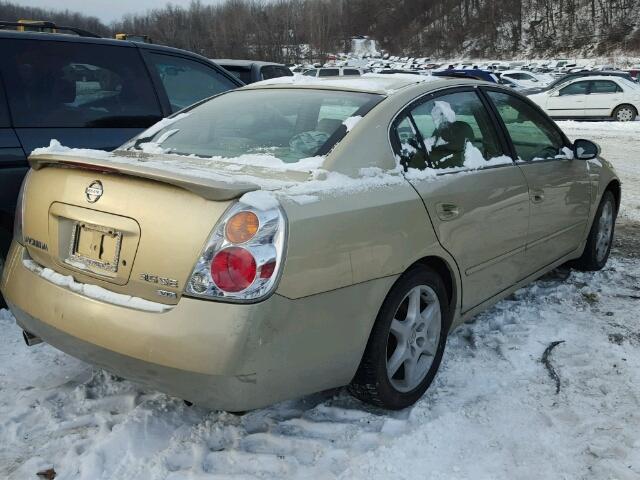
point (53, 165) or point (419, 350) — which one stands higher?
point (53, 165)

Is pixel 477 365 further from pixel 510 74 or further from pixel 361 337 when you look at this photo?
pixel 510 74

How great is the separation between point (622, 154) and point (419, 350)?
1079 centimetres

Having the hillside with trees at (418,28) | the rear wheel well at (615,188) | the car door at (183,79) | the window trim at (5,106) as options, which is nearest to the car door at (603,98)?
the rear wheel well at (615,188)

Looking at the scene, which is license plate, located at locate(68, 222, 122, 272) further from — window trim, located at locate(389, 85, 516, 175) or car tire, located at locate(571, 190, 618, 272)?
car tire, located at locate(571, 190, 618, 272)

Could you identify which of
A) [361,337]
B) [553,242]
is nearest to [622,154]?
[553,242]

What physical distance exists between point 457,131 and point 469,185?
36 centimetres

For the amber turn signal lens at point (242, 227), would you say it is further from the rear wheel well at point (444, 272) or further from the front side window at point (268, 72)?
the front side window at point (268, 72)

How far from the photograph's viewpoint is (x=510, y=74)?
89.4 feet

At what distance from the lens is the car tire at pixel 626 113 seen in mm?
18000

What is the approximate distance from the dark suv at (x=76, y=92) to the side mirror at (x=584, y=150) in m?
2.95

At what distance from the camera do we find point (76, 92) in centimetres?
408

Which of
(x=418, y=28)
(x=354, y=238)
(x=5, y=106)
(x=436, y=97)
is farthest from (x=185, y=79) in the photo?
(x=418, y=28)

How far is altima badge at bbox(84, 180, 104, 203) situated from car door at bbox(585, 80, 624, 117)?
730 inches

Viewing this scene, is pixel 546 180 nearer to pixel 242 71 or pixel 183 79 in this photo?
pixel 183 79
